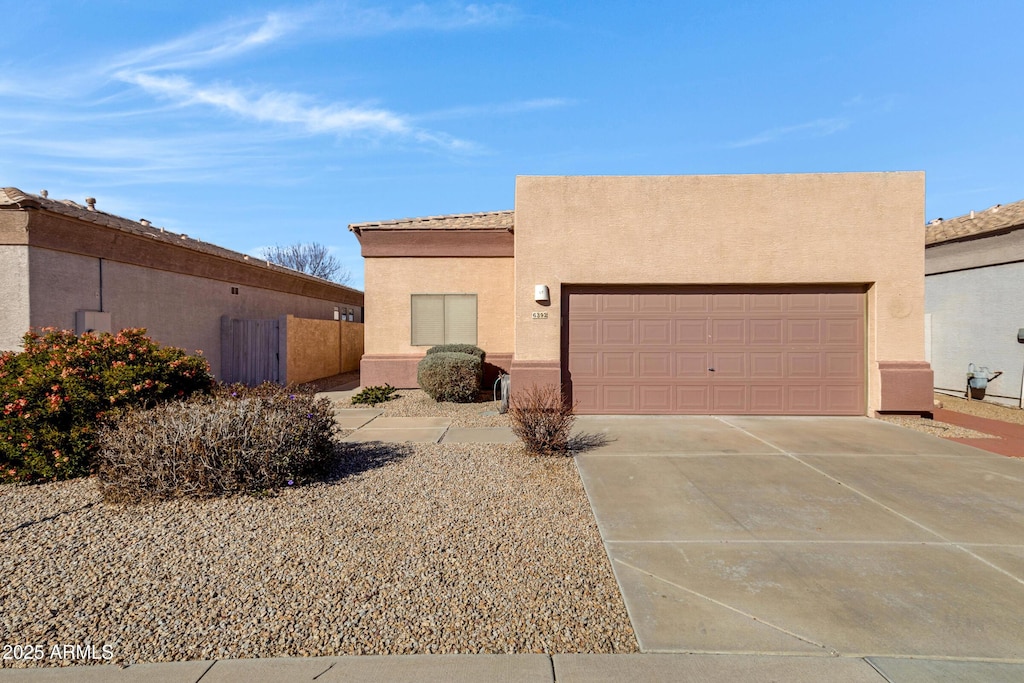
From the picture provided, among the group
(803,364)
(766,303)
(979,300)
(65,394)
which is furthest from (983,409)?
(65,394)

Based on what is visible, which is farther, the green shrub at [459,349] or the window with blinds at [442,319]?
the window with blinds at [442,319]

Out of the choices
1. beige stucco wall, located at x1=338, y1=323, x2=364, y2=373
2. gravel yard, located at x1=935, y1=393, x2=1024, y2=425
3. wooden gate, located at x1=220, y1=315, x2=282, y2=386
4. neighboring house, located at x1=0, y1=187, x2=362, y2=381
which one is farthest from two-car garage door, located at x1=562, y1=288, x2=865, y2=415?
beige stucco wall, located at x1=338, y1=323, x2=364, y2=373

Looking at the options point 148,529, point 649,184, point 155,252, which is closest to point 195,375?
point 148,529

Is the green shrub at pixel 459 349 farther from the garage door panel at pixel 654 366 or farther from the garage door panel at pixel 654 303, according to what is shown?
the garage door panel at pixel 654 303

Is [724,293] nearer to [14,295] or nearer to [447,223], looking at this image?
[447,223]

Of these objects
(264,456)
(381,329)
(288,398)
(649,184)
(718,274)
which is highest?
(649,184)

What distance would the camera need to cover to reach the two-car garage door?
9.60 metres

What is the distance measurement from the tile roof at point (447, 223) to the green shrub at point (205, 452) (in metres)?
8.02

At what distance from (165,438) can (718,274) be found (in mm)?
9194

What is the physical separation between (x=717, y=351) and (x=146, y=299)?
1306cm

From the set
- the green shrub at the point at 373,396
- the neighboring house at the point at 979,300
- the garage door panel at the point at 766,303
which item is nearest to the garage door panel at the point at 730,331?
the garage door panel at the point at 766,303

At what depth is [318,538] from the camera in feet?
13.2

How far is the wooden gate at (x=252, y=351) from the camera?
46.1ft

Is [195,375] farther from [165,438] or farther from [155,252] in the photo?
[155,252]
